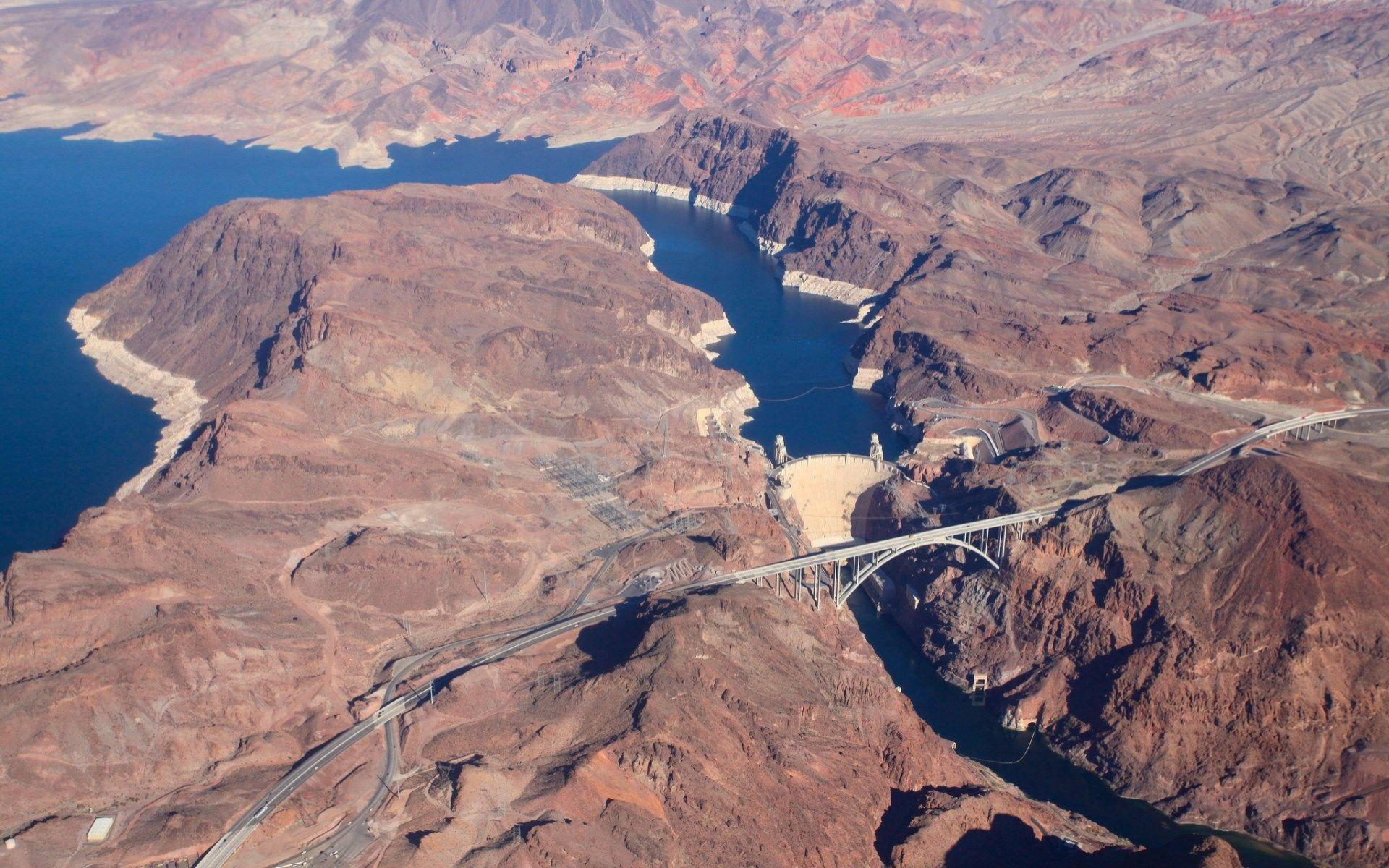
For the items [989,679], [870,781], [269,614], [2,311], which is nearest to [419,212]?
[2,311]

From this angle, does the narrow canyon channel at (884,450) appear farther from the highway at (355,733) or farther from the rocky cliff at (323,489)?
the highway at (355,733)

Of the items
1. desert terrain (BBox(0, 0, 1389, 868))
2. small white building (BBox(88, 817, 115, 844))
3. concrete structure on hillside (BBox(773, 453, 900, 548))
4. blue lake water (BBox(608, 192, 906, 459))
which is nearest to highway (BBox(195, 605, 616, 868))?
desert terrain (BBox(0, 0, 1389, 868))

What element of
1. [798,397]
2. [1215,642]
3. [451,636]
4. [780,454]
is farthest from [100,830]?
[798,397]

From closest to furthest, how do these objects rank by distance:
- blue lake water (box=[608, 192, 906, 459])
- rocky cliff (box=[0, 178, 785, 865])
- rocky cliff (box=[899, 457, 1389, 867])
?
rocky cliff (box=[0, 178, 785, 865]) → rocky cliff (box=[899, 457, 1389, 867]) → blue lake water (box=[608, 192, 906, 459])

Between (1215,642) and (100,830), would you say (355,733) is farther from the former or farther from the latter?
(1215,642)

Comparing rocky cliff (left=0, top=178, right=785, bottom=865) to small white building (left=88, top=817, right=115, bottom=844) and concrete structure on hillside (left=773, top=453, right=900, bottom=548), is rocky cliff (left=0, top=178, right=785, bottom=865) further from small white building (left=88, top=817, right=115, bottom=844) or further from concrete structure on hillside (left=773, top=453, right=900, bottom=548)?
concrete structure on hillside (left=773, top=453, right=900, bottom=548)

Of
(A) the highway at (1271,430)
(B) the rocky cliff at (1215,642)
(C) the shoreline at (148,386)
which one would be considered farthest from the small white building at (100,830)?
(A) the highway at (1271,430)
